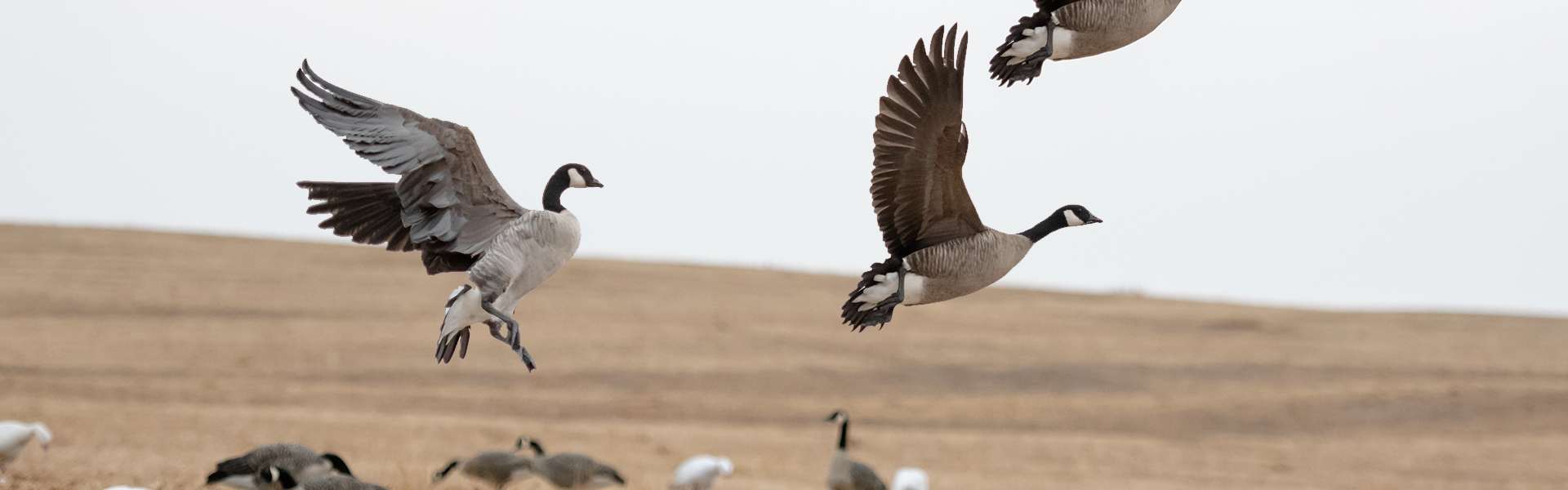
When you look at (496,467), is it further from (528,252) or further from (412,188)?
(528,252)

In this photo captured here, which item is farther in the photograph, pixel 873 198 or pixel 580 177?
pixel 580 177

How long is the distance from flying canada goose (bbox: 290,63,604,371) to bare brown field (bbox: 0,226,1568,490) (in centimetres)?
1385

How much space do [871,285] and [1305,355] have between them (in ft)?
144

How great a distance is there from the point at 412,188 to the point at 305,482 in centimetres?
931

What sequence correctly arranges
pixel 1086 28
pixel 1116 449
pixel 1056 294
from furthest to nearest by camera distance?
pixel 1056 294
pixel 1116 449
pixel 1086 28

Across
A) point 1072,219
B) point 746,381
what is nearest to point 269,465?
point 1072,219

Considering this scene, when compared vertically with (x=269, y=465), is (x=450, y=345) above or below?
above

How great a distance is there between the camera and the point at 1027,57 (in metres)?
3.36

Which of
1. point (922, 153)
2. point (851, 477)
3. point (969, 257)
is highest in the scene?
point (922, 153)

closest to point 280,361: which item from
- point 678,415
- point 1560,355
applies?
point 678,415

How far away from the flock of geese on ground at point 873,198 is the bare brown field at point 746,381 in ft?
45.8

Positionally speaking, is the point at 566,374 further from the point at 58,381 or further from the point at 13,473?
the point at 13,473

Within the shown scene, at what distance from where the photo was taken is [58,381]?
3244 centimetres

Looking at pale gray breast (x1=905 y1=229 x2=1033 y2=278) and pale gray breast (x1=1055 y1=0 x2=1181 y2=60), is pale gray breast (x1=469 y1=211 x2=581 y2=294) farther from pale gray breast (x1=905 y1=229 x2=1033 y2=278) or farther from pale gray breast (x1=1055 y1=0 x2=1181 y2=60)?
pale gray breast (x1=1055 y1=0 x2=1181 y2=60)
